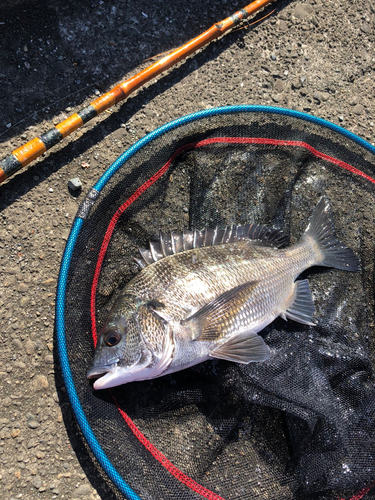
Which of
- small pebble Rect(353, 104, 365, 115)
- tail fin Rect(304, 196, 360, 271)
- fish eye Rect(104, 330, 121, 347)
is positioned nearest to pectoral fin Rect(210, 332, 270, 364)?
fish eye Rect(104, 330, 121, 347)

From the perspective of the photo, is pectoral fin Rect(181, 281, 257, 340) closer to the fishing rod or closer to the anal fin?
the anal fin

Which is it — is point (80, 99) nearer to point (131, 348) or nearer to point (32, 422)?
point (131, 348)

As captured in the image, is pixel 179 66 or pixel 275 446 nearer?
pixel 275 446

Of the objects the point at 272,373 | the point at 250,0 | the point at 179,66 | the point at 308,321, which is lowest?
the point at 272,373

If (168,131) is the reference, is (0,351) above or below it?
below

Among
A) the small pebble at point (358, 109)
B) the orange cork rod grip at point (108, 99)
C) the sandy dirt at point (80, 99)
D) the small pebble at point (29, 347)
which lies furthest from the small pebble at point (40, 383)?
the small pebble at point (358, 109)

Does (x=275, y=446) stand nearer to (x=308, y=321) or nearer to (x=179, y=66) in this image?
(x=308, y=321)

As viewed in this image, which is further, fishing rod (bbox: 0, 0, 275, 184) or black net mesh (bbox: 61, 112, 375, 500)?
fishing rod (bbox: 0, 0, 275, 184)

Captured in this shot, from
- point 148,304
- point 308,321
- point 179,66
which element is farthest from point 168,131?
point 308,321
